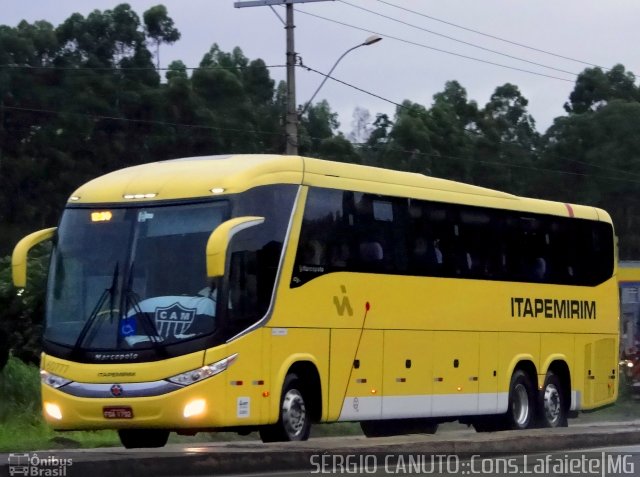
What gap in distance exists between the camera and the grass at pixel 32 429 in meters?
18.9

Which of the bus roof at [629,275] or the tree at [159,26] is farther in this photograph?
the tree at [159,26]

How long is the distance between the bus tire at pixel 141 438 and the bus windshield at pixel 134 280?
1.75 metres

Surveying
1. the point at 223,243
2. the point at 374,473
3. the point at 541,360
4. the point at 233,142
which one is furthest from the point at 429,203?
the point at 233,142

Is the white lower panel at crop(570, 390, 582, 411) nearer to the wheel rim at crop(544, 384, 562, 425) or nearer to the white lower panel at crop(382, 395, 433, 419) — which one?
the wheel rim at crop(544, 384, 562, 425)

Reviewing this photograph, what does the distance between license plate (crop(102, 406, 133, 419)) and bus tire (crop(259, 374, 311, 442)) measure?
1927 mm

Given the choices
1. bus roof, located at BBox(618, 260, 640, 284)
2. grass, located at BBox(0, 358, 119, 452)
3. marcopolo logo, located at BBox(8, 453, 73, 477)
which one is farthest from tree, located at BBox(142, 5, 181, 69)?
marcopolo logo, located at BBox(8, 453, 73, 477)

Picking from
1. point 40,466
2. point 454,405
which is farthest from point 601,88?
point 40,466

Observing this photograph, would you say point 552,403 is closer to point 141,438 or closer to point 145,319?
point 141,438

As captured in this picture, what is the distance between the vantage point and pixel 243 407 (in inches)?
653

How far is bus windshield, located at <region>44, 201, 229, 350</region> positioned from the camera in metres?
16.3

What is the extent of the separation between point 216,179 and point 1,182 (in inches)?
1421

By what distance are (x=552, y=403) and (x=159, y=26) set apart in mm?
37696

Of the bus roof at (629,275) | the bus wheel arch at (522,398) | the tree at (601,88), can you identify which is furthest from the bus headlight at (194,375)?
the tree at (601,88)

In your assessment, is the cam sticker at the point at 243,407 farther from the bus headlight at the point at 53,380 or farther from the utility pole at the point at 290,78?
the utility pole at the point at 290,78
